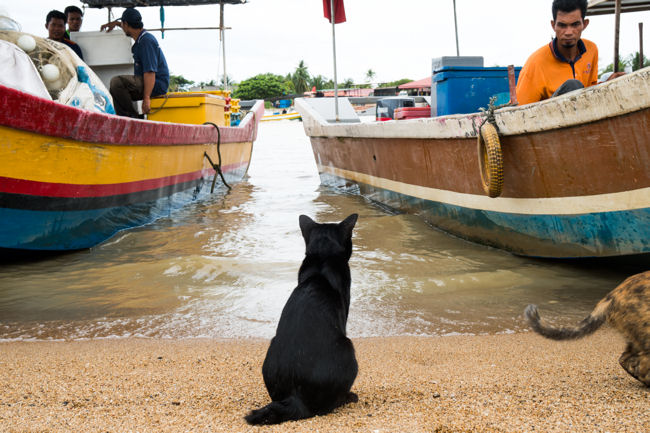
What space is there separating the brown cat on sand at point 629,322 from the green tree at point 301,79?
117500mm

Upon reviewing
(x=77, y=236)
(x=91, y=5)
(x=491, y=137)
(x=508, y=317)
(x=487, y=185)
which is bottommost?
(x=508, y=317)

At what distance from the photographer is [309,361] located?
191 cm

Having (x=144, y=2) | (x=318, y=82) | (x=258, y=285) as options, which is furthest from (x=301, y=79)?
(x=258, y=285)

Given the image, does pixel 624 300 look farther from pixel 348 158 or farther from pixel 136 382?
pixel 348 158

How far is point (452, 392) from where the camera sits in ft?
7.00

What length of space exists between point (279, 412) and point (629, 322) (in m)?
1.35

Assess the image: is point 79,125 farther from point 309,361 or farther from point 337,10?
point 337,10

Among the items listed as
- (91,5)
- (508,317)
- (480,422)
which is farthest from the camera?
(91,5)

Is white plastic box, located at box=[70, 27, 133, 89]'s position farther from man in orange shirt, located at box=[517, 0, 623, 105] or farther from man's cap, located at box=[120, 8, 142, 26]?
man in orange shirt, located at box=[517, 0, 623, 105]

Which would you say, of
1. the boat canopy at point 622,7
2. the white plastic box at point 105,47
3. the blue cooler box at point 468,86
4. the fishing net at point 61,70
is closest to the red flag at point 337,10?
the blue cooler box at point 468,86

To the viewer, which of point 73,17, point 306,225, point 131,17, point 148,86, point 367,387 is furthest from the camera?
point 73,17

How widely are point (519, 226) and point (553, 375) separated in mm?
2266

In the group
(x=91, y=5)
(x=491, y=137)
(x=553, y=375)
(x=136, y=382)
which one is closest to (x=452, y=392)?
(x=553, y=375)

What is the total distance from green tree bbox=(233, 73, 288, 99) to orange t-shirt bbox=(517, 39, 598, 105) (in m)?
103
